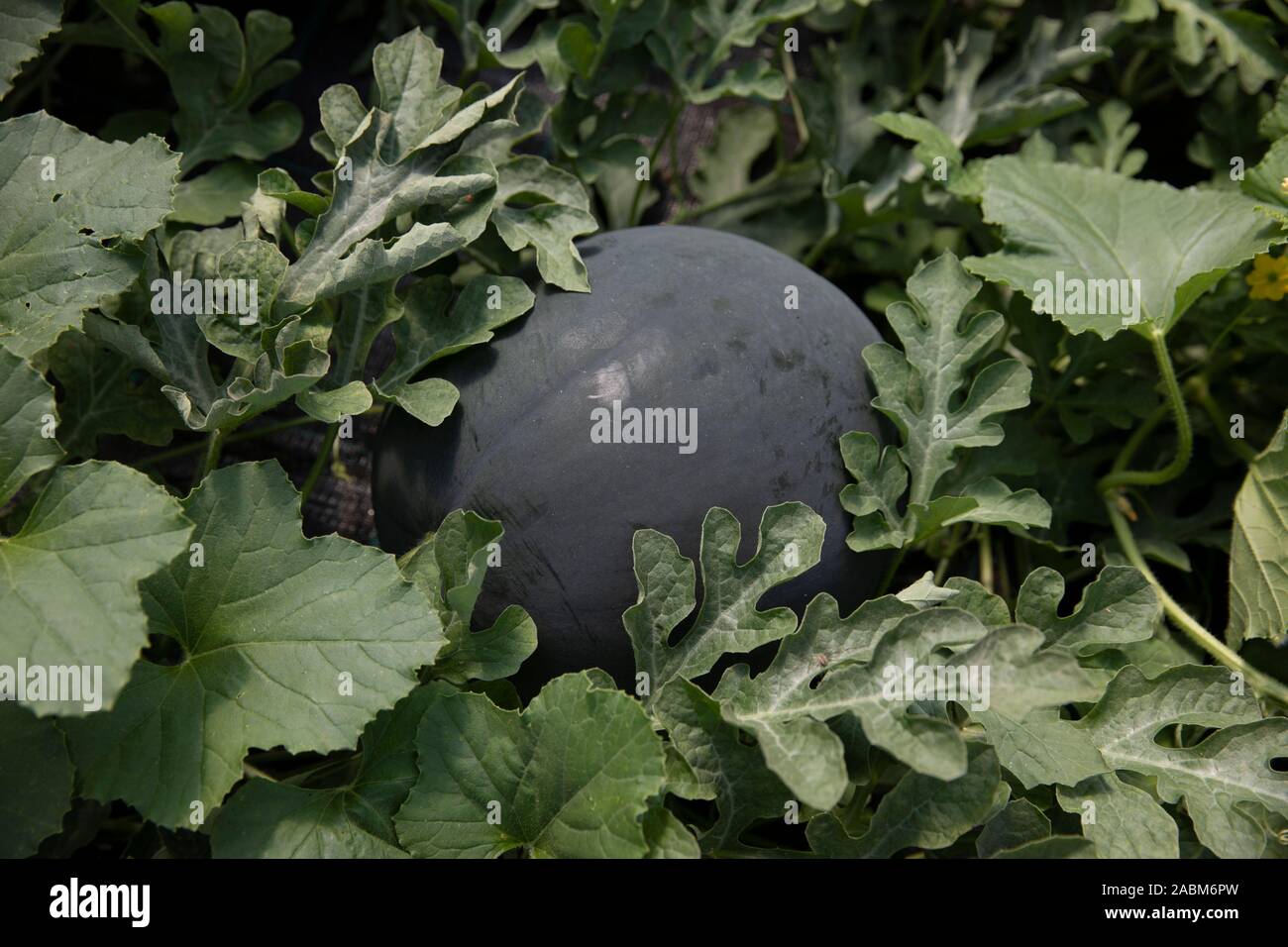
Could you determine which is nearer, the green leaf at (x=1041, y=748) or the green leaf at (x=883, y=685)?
the green leaf at (x=883, y=685)

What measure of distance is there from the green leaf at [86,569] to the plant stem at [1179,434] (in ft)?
4.43

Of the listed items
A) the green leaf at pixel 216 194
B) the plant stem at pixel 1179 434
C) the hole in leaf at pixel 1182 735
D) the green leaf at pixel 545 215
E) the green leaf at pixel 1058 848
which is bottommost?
the green leaf at pixel 1058 848

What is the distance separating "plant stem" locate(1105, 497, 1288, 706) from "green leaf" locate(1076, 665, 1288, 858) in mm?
120

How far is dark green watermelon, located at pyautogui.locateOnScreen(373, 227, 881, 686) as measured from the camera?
4.90 ft

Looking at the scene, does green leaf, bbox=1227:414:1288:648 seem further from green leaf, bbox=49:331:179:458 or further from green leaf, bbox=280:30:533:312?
green leaf, bbox=49:331:179:458

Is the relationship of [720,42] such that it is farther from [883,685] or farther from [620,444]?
[883,685]

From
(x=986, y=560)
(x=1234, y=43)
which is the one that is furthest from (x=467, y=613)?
(x=1234, y=43)

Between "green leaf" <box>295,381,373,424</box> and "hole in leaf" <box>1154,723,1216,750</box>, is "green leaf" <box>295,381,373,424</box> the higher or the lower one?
the higher one

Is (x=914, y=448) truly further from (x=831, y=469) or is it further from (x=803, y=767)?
(x=803, y=767)

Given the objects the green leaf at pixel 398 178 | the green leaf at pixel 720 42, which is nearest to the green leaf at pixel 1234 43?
the green leaf at pixel 720 42

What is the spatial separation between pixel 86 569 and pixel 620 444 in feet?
2.12

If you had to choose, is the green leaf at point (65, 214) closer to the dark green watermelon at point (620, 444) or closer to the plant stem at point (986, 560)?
the dark green watermelon at point (620, 444)

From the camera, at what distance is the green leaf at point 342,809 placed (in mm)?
1342

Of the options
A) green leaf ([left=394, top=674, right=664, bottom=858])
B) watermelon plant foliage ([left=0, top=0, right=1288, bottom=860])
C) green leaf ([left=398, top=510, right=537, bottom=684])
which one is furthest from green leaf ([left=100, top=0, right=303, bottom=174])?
green leaf ([left=394, top=674, right=664, bottom=858])
